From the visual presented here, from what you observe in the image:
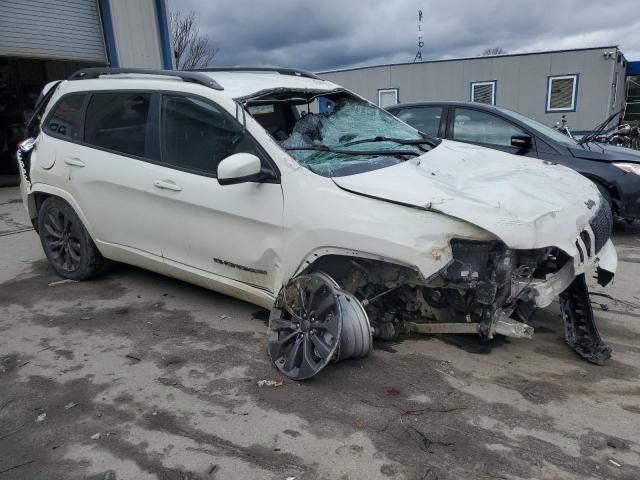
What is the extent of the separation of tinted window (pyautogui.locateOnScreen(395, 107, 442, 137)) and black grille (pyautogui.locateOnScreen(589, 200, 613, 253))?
3.28m

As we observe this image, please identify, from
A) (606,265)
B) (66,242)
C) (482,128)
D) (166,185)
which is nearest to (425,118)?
(482,128)

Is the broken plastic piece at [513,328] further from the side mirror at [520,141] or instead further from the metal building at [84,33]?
the metal building at [84,33]

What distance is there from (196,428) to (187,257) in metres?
1.43

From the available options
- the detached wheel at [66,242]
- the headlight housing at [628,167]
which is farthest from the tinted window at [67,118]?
the headlight housing at [628,167]

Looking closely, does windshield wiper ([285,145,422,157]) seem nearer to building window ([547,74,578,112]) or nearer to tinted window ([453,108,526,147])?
tinted window ([453,108,526,147])

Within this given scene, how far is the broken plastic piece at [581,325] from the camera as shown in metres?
3.17

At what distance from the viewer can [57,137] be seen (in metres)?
4.39

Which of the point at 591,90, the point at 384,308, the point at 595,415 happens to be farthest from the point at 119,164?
the point at 591,90

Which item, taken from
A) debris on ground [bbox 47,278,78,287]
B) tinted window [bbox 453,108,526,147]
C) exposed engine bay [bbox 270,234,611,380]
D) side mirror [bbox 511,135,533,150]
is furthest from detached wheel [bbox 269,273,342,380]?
tinted window [bbox 453,108,526,147]

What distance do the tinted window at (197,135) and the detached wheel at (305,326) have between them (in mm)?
942

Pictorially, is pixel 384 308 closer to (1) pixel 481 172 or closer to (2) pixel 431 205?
(2) pixel 431 205

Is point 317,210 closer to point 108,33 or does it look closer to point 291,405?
point 291,405

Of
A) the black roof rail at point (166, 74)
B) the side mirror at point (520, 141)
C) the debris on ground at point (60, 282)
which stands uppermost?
the black roof rail at point (166, 74)

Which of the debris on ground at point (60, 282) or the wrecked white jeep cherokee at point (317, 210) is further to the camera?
the debris on ground at point (60, 282)
